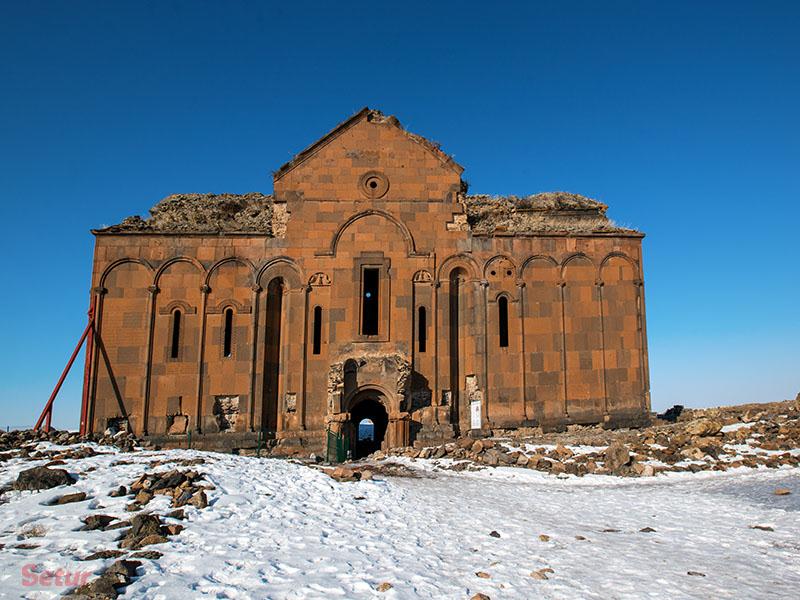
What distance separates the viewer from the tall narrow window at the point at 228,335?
17.1m

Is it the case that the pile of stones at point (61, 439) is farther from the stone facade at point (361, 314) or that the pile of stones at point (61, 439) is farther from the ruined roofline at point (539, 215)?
the ruined roofline at point (539, 215)

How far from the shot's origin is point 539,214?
19562 millimetres

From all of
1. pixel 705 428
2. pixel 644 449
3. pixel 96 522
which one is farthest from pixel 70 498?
pixel 705 428

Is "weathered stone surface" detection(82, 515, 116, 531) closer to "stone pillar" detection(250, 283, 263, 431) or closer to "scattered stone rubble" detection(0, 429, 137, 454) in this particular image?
"scattered stone rubble" detection(0, 429, 137, 454)

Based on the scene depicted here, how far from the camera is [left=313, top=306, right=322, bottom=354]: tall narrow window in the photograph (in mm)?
17172

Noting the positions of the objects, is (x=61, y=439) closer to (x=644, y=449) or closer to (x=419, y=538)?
(x=419, y=538)

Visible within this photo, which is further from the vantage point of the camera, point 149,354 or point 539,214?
point 539,214

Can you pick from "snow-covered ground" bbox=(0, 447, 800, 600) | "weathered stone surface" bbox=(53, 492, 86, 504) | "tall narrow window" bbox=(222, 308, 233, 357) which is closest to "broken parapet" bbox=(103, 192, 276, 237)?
"tall narrow window" bbox=(222, 308, 233, 357)

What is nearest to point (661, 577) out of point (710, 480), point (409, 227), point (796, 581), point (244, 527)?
point (796, 581)

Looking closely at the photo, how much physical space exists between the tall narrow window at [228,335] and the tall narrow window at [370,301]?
3.76m

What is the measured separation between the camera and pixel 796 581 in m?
6.33

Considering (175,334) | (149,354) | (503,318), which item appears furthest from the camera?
(503,318)

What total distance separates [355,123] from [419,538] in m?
13.7

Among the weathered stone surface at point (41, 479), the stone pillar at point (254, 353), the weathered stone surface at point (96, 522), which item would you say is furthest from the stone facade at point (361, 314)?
the weathered stone surface at point (96, 522)
